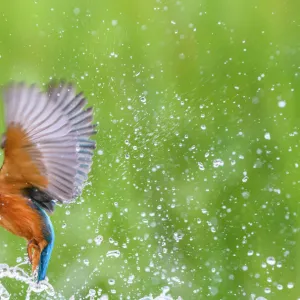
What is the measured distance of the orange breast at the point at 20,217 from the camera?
1671mm

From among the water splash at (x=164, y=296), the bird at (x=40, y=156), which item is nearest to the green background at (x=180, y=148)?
the water splash at (x=164, y=296)

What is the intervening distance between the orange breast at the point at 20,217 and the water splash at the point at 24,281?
171 mm

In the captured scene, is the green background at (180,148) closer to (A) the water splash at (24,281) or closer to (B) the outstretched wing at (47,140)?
(A) the water splash at (24,281)

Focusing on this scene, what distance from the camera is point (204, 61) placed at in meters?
2.52

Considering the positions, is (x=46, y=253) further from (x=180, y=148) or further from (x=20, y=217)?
(x=180, y=148)

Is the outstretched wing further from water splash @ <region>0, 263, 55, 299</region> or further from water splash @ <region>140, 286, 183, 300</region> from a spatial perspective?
water splash @ <region>140, 286, 183, 300</region>

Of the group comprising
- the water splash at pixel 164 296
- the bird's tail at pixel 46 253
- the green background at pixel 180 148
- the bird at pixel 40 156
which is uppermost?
the green background at pixel 180 148

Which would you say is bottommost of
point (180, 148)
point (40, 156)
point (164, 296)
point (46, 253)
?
point (46, 253)

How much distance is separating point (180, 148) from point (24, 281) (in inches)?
27.9

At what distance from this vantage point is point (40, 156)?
5.28 ft

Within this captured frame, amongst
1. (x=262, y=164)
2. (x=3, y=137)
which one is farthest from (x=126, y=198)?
(x=3, y=137)

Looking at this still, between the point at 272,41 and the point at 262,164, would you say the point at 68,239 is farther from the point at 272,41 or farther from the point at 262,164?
the point at 272,41

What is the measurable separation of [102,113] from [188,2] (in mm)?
531

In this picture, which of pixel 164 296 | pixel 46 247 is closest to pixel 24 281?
pixel 164 296
